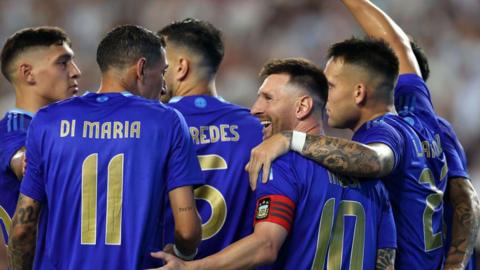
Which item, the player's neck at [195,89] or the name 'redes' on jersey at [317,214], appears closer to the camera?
the name 'redes' on jersey at [317,214]

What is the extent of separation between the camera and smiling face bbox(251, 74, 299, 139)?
4945 mm

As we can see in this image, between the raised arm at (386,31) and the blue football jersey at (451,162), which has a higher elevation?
the raised arm at (386,31)

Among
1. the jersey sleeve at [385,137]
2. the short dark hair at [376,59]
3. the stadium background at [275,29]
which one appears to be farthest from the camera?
the stadium background at [275,29]

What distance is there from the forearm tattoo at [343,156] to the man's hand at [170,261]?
0.87m

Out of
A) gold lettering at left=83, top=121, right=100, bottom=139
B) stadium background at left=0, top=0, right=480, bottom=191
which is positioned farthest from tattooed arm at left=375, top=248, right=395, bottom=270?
stadium background at left=0, top=0, right=480, bottom=191

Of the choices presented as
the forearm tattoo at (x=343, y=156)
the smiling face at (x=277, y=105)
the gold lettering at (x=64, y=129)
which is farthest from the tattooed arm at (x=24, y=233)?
the forearm tattoo at (x=343, y=156)

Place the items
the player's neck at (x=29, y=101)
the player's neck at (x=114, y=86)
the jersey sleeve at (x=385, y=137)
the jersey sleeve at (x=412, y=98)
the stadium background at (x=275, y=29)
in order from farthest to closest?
the stadium background at (x=275, y=29)
the player's neck at (x=29, y=101)
the jersey sleeve at (x=412, y=98)
the jersey sleeve at (x=385, y=137)
the player's neck at (x=114, y=86)

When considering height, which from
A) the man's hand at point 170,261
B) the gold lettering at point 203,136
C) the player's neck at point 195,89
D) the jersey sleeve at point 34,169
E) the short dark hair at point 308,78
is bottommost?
the man's hand at point 170,261

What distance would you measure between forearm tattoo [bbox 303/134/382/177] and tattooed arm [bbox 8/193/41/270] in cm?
143

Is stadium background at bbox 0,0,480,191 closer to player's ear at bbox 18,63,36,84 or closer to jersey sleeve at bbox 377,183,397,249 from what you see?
player's ear at bbox 18,63,36,84

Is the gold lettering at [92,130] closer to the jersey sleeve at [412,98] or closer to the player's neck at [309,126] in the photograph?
the player's neck at [309,126]

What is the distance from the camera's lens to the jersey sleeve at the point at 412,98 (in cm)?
568

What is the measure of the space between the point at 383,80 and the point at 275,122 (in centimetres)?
74

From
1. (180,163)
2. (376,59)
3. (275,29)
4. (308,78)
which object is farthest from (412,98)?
(275,29)
